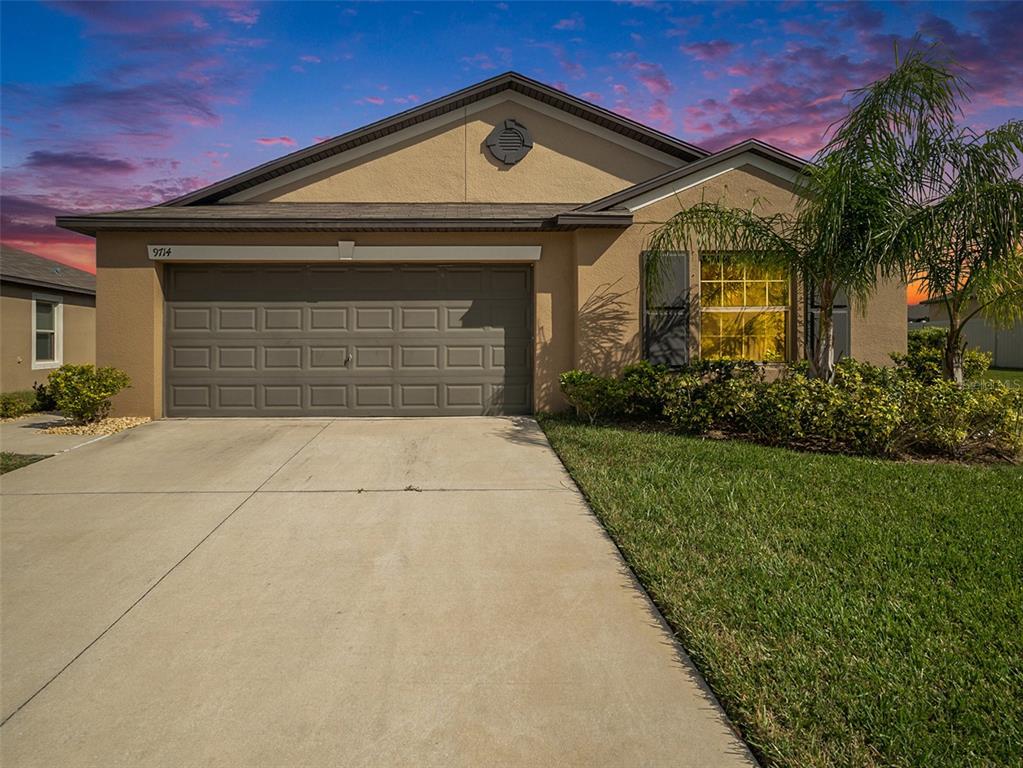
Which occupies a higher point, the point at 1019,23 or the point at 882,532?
the point at 1019,23

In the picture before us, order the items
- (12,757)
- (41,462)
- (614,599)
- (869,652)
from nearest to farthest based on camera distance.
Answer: (12,757)
(869,652)
(614,599)
(41,462)

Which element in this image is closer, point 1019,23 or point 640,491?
point 640,491

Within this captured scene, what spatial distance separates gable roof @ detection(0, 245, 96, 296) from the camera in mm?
13760

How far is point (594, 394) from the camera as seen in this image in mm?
8797

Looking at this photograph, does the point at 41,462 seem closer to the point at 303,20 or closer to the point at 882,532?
the point at 303,20

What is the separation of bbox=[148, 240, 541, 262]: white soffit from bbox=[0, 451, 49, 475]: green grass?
12.3ft

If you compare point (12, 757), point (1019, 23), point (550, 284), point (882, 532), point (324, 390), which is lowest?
point (12, 757)

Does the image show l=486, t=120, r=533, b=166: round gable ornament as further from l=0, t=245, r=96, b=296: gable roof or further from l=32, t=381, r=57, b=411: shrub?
l=0, t=245, r=96, b=296: gable roof

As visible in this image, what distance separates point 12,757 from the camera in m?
2.31

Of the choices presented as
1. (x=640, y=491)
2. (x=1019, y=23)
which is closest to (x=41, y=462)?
(x=640, y=491)

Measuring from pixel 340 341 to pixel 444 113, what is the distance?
5492 mm

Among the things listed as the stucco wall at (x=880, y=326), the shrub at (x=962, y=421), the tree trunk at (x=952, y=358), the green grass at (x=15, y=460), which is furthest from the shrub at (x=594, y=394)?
the green grass at (x=15, y=460)

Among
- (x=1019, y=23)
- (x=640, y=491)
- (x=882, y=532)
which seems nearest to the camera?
(x=882, y=532)

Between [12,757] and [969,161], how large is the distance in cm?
1001
